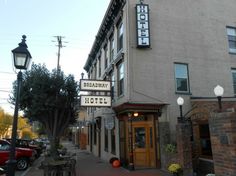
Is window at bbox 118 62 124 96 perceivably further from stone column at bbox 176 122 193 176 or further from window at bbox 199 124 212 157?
stone column at bbox 176 122 193 176

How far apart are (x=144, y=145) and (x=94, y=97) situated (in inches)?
152

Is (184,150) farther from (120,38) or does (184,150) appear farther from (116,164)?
(120,38)

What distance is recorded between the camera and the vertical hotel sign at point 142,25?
14.4 meters

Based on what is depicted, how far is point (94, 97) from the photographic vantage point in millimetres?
14805

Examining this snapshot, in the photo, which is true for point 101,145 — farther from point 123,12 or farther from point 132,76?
point 123,12

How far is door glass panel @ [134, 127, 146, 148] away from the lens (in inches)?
569

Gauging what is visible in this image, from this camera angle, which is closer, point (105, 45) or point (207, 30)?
point (207, 30)

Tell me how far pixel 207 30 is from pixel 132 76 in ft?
20.2

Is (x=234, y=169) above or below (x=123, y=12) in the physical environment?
below

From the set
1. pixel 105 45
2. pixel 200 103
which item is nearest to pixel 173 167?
pixel 200 103

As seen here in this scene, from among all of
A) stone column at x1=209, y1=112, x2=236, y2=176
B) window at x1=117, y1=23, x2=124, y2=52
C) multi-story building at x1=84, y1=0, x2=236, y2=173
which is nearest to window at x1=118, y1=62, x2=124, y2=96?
multi-story building at x1=84, y1=0, x2=236, y2=173

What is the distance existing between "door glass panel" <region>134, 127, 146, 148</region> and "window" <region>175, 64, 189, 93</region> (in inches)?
125

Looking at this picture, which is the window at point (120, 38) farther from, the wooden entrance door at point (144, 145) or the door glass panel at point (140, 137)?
the door glass panel at point (140, 137)

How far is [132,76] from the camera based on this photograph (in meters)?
14.2
